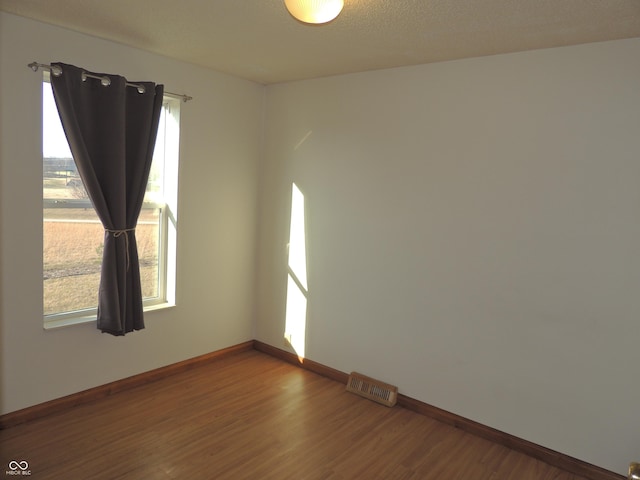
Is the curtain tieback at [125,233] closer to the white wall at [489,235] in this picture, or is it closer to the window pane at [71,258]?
the window pane at [71,258]

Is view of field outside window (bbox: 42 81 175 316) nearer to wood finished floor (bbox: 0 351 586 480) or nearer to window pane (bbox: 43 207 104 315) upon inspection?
window pane (bbox: 43 207 104 315)

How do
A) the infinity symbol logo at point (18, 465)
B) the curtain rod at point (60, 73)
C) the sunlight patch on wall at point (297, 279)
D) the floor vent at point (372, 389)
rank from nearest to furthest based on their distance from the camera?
the infinity symbol logo at point (18, 465), the curtain rod at point (60, 73), the floor vent at point (372, 389), the sunlight patch on wall at point (297, 279)

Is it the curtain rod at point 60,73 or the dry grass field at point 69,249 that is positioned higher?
the curtain rod at point 60,73

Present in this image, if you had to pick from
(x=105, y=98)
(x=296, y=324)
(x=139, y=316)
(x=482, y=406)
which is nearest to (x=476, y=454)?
(x=482, y=406)

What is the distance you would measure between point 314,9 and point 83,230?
218 centimetres

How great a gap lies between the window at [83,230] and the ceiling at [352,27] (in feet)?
1.97

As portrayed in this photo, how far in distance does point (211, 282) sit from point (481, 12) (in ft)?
9.05

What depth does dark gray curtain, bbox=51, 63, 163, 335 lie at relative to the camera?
2.76 meters

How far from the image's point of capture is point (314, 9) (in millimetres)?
1799

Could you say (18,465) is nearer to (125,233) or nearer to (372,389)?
(125,233)

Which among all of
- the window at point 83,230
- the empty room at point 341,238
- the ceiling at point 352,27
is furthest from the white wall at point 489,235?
the window at point 83,230

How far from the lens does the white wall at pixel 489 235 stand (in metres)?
2.46

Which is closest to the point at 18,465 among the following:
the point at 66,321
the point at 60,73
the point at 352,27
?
the point at 66,321

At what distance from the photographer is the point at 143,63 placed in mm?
3160
